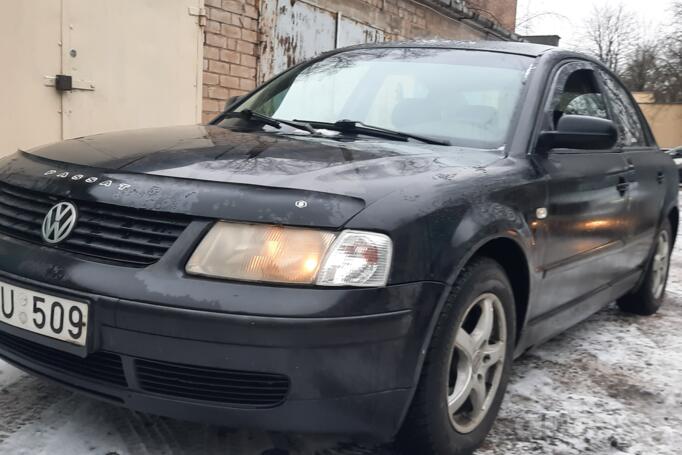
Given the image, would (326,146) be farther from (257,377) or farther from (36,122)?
(36,122)

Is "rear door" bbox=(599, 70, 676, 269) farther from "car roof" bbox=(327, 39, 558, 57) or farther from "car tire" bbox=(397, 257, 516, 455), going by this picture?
"car tire" bbox=(397, 257, 516, 455)

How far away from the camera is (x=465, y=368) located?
2.41 metres

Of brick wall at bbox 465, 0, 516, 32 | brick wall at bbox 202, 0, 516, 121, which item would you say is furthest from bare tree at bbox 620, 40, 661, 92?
brick wall at bbox 202, 0, 516, 121

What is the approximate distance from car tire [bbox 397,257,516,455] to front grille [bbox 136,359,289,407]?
46 centimetres

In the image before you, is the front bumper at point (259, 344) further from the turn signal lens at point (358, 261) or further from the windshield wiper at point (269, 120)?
the windshield wiper at point (269, 120)

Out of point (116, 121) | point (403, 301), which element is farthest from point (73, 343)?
point (116, 121)

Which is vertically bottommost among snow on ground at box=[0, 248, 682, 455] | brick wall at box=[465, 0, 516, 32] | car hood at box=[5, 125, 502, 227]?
snow on ground at box=[0, 248, 682, 455]

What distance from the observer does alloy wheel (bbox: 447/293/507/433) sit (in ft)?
7.79

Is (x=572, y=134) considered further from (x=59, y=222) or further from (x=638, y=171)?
(x=59, y=222)

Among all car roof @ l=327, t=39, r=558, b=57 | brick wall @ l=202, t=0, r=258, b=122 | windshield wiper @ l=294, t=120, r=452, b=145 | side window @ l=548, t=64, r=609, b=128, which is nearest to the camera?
windshield wiper @ l=294, t=120, r=452, b=145

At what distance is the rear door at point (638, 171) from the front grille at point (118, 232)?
8.88 feet

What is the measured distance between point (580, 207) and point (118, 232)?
80.6 inches

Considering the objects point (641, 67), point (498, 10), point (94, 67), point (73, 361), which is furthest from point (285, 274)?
point (641, 67)

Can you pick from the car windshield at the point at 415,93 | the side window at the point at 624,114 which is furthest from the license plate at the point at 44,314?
the side window at the point at 624,114
